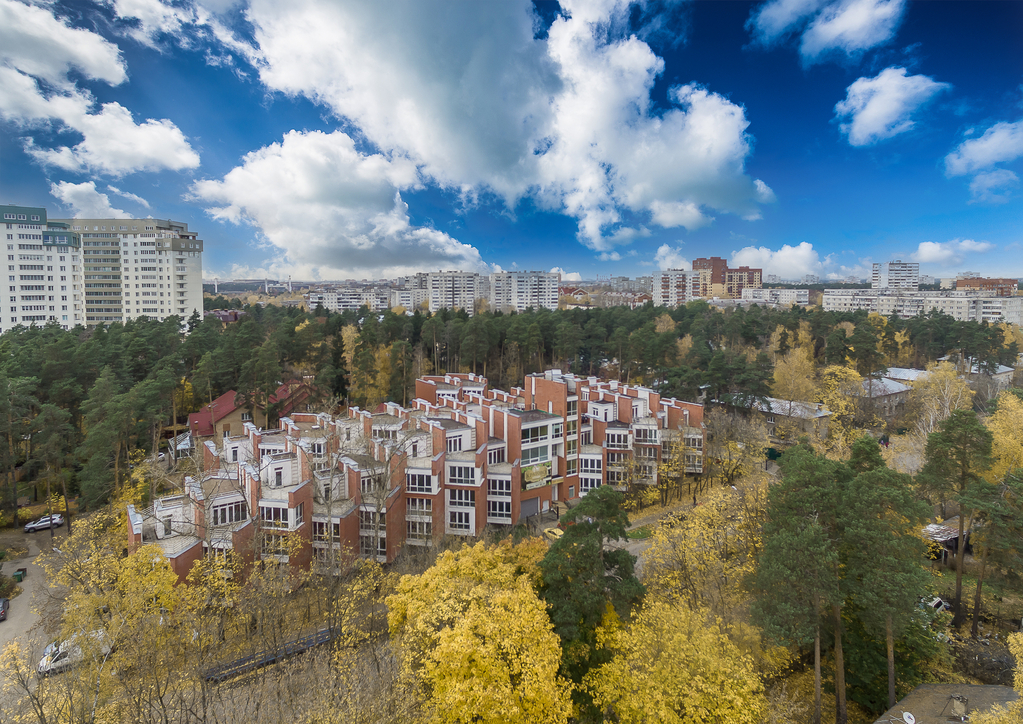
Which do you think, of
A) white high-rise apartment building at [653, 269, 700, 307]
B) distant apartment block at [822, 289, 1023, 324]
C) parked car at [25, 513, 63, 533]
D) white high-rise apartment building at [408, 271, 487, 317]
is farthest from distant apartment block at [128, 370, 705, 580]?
white high-rise apartment building at [653, 269, 700, 307]

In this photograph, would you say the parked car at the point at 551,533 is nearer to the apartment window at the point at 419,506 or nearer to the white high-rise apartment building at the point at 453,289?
the apartment window at the point at 419,506

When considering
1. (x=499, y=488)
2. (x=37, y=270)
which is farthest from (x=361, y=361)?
(x=37, y=270)

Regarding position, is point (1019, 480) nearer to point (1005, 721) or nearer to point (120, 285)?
point (1005, 721)

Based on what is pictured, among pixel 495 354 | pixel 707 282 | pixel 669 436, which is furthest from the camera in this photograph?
pixel 707 282

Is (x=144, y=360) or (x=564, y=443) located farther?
(x=144, y=360)

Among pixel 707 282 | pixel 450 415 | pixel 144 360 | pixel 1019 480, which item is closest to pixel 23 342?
pixel 144 360

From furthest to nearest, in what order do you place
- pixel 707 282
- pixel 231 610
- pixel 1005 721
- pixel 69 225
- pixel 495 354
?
pixel 707 282 < pixel 69 225 < pixel 495 354 < pixel 231 610 < pixel 1005 721

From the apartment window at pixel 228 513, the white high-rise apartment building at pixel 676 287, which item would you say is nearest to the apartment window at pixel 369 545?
the apartment window at pixel 228 513

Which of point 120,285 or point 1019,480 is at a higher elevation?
point 120,285

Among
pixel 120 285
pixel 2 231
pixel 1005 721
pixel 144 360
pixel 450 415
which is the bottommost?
pixel 1005 721
